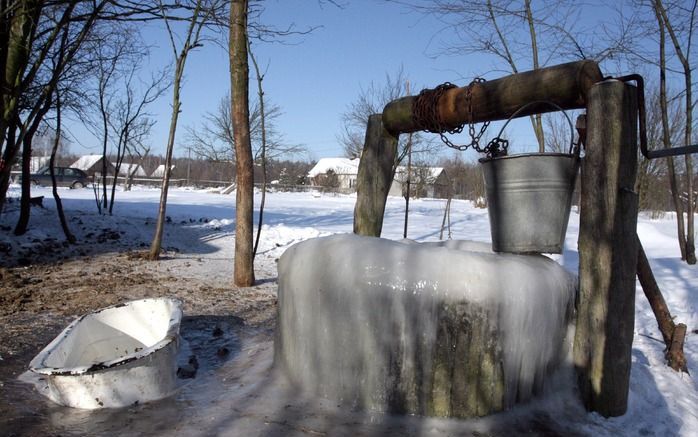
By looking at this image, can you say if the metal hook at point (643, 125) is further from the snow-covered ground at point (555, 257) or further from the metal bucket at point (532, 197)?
the snow-covered ground at point (555, 257)

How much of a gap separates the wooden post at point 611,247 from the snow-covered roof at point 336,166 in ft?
151

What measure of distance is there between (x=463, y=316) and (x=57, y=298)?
16.1ft

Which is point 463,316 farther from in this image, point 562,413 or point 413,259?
point 562,413

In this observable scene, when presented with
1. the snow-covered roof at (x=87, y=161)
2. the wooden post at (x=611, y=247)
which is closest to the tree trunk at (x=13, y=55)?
the wooden post at (x=611, y=247)

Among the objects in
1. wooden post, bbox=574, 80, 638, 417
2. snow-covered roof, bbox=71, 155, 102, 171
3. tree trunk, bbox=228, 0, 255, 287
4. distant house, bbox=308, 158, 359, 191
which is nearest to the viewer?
wooden post, bbox=574, 80, 638, 417

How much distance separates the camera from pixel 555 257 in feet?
25.8

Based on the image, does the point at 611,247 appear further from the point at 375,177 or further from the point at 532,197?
the point at 375,177

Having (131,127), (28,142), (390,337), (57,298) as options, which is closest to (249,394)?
(390,337)

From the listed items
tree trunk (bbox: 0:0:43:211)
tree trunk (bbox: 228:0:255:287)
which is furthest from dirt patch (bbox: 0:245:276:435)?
tree trunk (bbox: 0:0:43:211)

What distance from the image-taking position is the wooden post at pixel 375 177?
14.2ft

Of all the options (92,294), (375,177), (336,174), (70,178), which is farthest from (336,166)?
(375,177)

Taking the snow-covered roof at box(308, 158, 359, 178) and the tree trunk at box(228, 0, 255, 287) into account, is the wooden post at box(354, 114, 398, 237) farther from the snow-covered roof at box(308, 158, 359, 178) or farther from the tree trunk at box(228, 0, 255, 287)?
the snow-covered roof at box(308, 158, 359, 178)

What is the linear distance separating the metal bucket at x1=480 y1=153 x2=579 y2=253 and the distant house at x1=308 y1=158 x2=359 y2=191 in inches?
1423

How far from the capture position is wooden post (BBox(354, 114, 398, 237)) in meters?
4.34
